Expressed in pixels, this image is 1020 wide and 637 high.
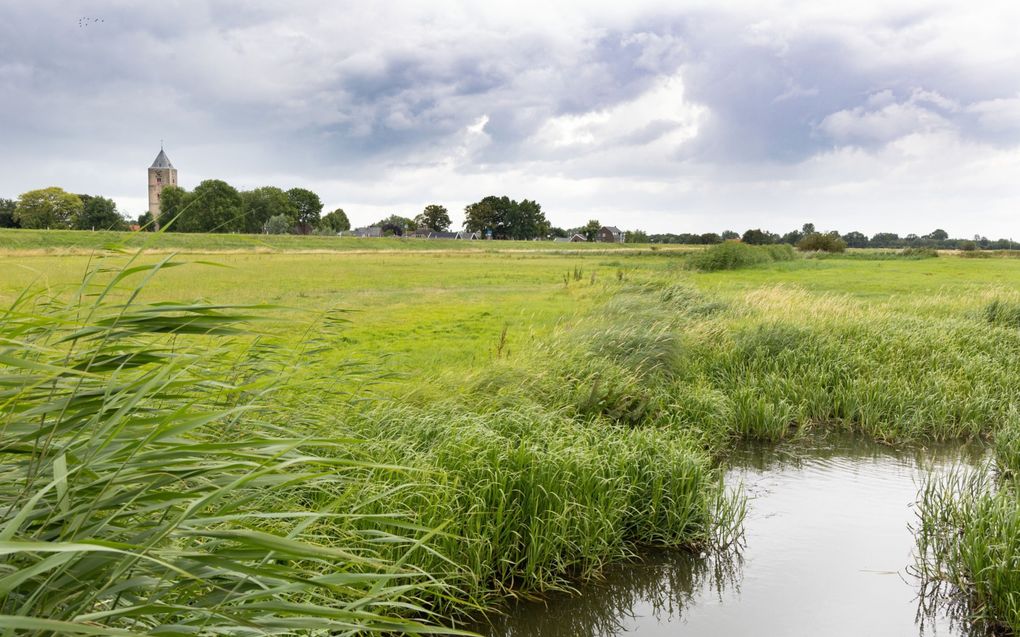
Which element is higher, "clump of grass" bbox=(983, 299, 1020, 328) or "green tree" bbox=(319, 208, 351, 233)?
"green tree" bbox=(319, 208, 351, 233)

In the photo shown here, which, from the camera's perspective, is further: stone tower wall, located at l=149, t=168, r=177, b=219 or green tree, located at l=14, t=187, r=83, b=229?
stone tower wall, located at l=149, t=168, r=177, b=219

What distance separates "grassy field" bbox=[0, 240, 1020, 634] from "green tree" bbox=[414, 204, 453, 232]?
10491 cm

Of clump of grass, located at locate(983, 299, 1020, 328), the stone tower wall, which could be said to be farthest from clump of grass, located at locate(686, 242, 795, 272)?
the stone tower wall

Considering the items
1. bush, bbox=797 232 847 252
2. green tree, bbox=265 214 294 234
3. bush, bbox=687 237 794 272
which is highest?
green tree, bbox=265 214 294 234

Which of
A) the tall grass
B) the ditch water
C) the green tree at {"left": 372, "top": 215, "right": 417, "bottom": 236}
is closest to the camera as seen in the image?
the tall grass

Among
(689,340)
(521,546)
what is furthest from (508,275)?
(521,546)

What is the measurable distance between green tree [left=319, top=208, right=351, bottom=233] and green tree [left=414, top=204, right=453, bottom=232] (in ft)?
45.2

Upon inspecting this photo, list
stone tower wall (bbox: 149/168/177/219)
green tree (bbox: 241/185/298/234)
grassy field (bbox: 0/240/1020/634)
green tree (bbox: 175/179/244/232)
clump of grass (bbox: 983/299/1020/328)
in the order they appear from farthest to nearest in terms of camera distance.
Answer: stone tower wall (bbox: 149/168/177/219) → green tree (bbox: 241/185/298/234) → clump of grass (bbox: 983/299/1020/328) → green tree (bbox: 175/179/244/232) → grassy field (bbox: 0/240/1020/634)

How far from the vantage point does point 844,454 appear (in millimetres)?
11367

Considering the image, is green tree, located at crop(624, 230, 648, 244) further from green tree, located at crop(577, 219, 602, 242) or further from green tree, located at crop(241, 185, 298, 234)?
green tree, located at crop(241, 185, 298, 234)

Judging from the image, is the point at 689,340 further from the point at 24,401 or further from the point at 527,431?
the point at 24,401

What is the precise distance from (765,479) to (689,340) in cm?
520

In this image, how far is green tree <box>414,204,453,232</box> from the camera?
12665 centimetres

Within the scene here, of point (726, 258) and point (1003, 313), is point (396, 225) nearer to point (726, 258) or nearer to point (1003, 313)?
point (726, 258)
